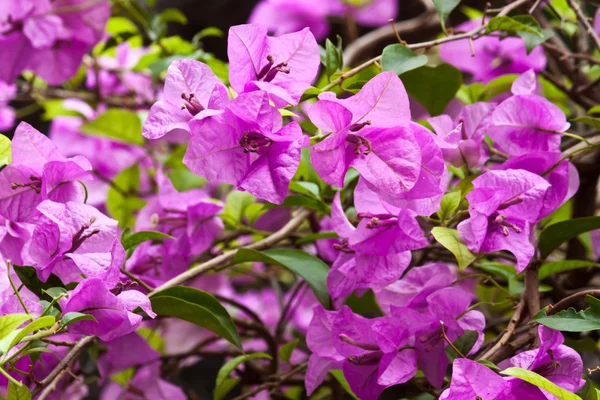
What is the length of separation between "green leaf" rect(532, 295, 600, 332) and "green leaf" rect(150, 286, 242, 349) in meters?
0.26

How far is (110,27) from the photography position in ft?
4.14

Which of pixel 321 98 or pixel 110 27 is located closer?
pixel 321 98

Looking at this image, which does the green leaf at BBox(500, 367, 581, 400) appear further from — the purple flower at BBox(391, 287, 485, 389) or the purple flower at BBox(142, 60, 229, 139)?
the purple flower at BBox(142, 60, 229, 139)

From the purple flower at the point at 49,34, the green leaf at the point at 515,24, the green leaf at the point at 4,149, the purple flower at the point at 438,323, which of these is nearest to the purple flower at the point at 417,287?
the purple flower at the point at 438,323

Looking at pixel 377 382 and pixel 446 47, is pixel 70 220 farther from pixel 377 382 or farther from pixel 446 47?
pixel 446 47

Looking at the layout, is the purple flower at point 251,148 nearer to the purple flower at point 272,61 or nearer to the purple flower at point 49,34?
the purple flower at point 272,61

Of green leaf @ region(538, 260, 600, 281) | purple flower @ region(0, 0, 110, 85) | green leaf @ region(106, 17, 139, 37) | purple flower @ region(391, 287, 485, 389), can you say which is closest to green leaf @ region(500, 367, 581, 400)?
purple flower @ region(391, 287, 485, 389)

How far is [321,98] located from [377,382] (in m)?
0.23

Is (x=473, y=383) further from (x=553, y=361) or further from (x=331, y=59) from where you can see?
(x=331, y=59)

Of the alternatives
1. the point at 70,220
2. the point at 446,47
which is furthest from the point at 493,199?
the point at 446,47

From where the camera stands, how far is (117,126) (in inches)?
43.5

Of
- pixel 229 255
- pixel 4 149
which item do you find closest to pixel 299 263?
pixel 229 255

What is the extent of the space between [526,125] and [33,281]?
43cm

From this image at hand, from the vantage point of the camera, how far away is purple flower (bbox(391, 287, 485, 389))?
58cm
